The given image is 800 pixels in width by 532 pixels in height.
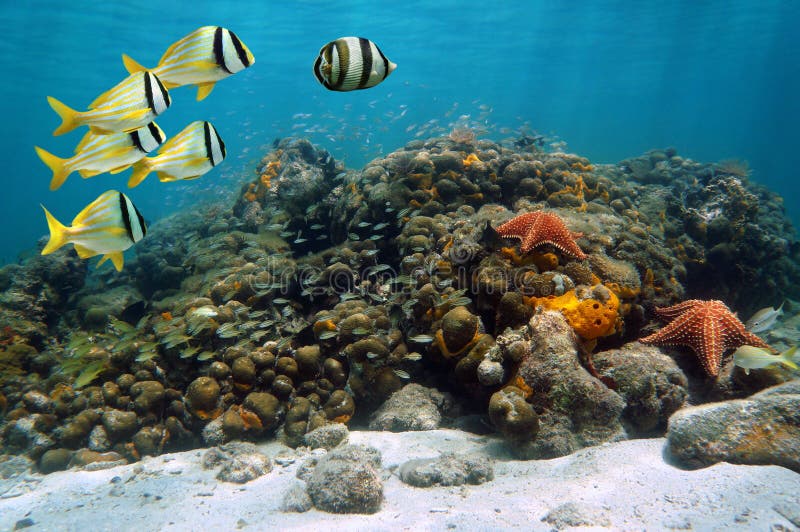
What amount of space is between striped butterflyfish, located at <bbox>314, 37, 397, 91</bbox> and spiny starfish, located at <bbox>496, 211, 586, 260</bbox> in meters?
3.59

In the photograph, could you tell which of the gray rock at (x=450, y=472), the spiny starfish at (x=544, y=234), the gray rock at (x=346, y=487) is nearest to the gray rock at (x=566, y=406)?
the gray rock at (x=450, y=472)

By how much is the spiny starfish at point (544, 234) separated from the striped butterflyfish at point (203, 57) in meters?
4.03

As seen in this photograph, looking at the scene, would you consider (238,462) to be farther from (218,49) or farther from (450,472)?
(218,49)

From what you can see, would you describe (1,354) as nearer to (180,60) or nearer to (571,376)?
(180,60)

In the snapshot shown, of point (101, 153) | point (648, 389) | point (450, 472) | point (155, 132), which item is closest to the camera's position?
point (101, 153)

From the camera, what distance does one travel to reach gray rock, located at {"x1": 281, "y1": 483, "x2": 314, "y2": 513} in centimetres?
386

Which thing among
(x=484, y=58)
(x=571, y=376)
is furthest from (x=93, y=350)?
(x=484, y=58)

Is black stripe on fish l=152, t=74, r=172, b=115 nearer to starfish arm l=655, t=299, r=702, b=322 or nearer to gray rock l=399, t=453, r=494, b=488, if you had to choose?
gray rock l=399, t=453, r=494, b=488

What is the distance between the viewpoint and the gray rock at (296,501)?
386 cm

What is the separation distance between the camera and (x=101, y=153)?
288cm

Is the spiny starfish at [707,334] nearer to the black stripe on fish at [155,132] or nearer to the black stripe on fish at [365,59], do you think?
the black stripe on fish at [365,59]

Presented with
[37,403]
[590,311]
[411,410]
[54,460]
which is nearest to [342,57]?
[590,311]

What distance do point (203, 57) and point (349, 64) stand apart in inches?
45.7

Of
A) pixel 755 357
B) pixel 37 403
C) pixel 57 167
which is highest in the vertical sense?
pixel 57 167
